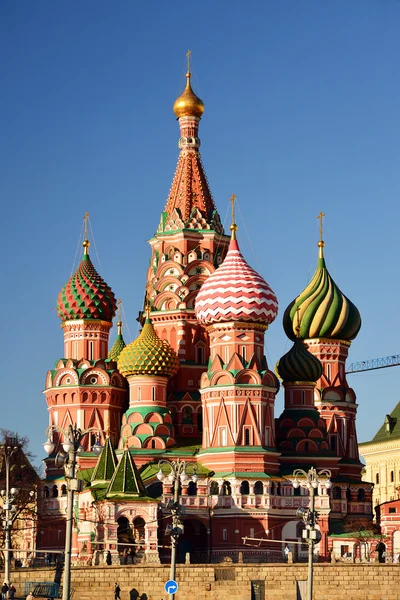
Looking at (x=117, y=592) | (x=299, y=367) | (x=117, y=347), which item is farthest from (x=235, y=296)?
(x=117, y=592)

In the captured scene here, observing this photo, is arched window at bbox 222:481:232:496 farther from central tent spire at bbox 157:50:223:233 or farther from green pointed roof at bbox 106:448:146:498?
central tent spire at bbox 157:50:223:233

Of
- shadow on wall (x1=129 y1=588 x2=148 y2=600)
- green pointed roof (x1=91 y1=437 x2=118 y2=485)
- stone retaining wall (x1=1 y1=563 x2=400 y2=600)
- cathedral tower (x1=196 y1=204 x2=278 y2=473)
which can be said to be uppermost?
cathedral tower (x1=196 y1=204 x2=278 y2=473)

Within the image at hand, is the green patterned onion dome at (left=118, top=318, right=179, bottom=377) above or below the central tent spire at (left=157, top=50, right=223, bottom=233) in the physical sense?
below

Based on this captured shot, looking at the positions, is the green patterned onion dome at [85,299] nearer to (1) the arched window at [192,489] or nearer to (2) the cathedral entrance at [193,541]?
(1) the arched window at [192,489]

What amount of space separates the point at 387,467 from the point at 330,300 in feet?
92.6

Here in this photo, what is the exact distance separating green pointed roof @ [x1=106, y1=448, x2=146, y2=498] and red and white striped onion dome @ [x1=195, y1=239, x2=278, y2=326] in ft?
27.5

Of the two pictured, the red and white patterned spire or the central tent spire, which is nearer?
the red and white patterned spire

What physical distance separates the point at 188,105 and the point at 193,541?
22.5 metres

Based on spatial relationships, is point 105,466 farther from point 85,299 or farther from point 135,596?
point 135,596

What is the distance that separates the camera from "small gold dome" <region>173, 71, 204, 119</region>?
2958 inches

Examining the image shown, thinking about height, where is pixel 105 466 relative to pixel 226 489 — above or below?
above

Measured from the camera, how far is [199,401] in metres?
71.2

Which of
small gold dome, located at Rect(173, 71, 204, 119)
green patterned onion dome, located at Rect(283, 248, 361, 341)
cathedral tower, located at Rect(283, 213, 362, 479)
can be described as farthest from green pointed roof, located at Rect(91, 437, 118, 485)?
small gold dome, located at Rect(173, 71, 204, 119)

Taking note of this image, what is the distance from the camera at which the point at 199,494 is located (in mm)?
65688
